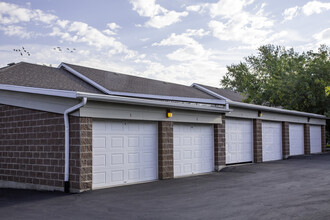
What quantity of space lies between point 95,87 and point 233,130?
24.4 ft

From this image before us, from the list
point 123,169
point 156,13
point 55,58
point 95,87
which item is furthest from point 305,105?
point 55,58

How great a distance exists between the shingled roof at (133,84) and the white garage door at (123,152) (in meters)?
6.41

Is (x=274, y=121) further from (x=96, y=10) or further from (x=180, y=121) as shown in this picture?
(x=96, y=10)

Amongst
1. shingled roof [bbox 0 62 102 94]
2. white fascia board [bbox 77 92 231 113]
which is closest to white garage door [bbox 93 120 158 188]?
white fascia board [bbox 77 92 231 113]

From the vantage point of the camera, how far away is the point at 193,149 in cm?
1447

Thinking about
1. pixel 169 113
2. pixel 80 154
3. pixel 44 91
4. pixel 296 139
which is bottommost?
pixel 296 139

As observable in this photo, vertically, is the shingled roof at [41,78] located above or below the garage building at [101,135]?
above

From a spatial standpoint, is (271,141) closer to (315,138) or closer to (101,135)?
(315,138)

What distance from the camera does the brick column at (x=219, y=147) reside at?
15492 millimetres

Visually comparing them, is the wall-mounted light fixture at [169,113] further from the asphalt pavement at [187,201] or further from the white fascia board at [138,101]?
the asphalt pavement at [187,201]

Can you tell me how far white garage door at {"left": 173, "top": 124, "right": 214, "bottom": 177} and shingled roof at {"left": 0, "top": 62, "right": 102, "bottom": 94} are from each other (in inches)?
228

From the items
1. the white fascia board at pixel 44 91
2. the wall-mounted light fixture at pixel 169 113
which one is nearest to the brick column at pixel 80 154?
the white fascia board at pixel 44 91

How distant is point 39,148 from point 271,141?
13851mm

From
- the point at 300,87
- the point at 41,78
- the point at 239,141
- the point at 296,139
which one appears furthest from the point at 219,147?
the point at 300,87
